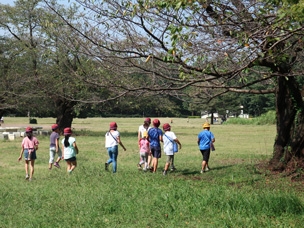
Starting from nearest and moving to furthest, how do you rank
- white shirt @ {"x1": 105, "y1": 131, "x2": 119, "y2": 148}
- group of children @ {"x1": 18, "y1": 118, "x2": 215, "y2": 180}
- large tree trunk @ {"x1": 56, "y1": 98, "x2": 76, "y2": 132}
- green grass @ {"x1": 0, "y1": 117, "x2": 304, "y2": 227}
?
1. green grass @ {"x1": 0, "y1": 117, "x2": 304, "y2": 227}
2. group of children @ {"x1": 18, "y1": 118, "x2": 215, "y2": 180}
3. white shirt @ {"x1": 105, "y1": 131, "x2": 119, "y2": 148}
4. large tree trunk @ {"x1": 56, "y1": 98, "x2": 76, "y2": 132}

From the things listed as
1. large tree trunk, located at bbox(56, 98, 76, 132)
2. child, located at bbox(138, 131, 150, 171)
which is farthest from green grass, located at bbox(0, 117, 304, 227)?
large tree trunk, located at bbox(56, 98, 76, 132)

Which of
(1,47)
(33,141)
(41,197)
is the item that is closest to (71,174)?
(33,141)

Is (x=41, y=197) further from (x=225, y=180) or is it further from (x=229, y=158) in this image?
(x=229, y=158)

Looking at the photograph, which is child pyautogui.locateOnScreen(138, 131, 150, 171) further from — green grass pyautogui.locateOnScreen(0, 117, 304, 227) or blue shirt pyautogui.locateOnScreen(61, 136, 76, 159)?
blue shirt pyautogui.locateOnScreen(61, 136, 76, 159)

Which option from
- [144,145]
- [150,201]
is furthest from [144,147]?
[150,201]

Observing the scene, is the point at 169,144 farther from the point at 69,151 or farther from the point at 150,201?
the point at 150,201

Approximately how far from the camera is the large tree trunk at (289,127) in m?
13.3

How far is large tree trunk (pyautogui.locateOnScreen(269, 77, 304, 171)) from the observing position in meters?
13.3

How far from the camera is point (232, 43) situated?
9312 mm

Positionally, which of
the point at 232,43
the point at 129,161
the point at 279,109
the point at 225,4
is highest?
the point at 225,4

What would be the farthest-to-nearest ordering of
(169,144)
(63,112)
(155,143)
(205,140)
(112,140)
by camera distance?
(63,112), (205,140), (155,143), (112,140), (169,144)

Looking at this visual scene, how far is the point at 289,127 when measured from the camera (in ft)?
46.1

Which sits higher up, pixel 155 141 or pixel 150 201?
pixel 155 141

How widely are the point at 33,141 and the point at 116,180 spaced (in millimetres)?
3019
